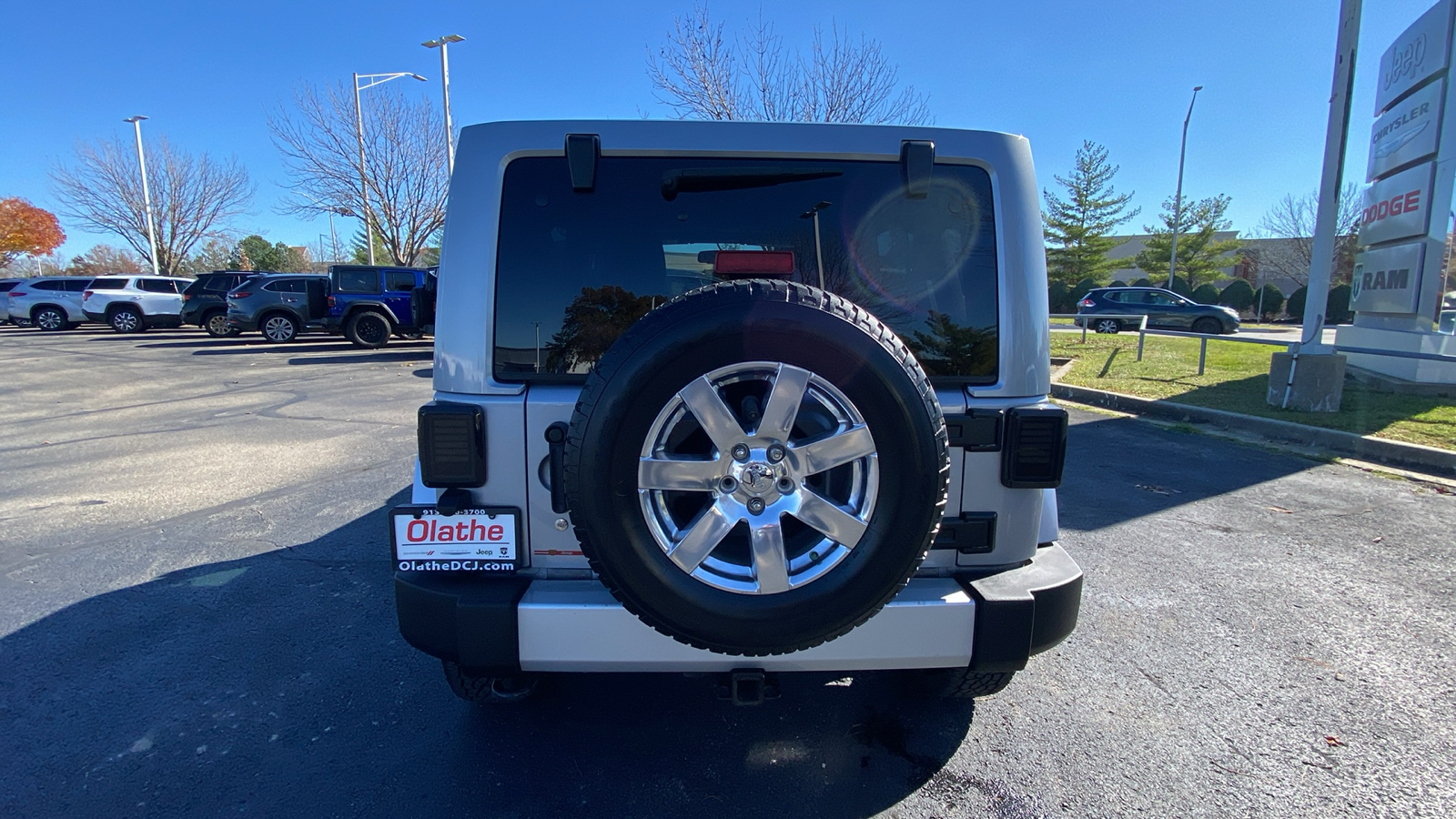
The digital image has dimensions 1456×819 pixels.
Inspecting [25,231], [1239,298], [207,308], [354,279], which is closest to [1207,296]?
[1239,298]

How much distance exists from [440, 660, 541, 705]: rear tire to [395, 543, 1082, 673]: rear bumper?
37 cm

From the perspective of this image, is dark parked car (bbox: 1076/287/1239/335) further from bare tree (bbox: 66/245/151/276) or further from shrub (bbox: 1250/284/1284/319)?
bare tree (bbox: 66/245/151/276)

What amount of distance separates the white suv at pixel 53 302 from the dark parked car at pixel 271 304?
37.2 feet

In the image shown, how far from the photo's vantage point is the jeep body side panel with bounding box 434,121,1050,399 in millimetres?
2205

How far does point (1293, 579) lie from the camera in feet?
13.3

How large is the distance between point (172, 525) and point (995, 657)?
17.9ft

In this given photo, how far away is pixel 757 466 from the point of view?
1.93 m

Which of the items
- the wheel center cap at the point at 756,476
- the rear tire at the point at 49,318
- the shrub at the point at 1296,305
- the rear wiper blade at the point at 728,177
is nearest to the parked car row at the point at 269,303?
the rear tire at the point at 49,318

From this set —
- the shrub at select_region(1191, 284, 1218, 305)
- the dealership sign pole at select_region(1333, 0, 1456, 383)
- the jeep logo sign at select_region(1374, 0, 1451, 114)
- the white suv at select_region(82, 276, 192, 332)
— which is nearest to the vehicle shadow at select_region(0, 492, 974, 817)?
the dealership sign pole at select_region(1333, 0, 1456, 383)

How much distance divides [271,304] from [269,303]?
0.15ft

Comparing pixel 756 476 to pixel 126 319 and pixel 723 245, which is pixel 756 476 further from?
pixel 126 319

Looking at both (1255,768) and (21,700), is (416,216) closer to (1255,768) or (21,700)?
(21,700)

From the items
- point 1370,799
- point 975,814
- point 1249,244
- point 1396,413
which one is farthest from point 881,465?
point 1249,244

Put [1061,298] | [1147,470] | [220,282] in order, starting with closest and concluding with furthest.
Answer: [1147,470], [220,282], [1061,298]
